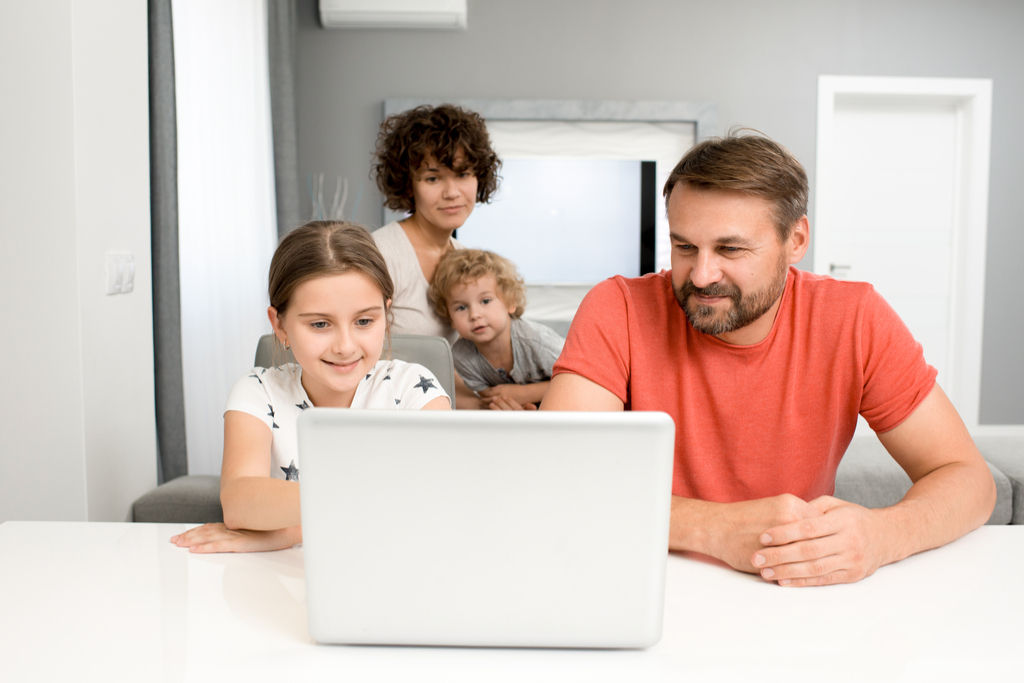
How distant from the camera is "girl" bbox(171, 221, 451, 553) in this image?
122 centimetres

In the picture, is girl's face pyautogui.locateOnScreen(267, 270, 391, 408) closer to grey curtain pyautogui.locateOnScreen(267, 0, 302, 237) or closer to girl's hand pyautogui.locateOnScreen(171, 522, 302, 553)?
girl's hand pyautogui.locateOnScreen(171, 522, 302, 553)

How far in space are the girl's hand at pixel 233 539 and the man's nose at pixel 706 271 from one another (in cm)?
67

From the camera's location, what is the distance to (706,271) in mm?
1156

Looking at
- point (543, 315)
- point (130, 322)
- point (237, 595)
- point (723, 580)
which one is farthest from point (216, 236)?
point (723, 580)

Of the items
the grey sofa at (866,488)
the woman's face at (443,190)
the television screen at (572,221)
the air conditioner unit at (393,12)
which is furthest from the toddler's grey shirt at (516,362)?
the air conditioner unit at (393,12)

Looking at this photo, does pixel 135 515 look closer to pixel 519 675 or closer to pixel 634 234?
pixel 519 675

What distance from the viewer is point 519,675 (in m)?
0.61

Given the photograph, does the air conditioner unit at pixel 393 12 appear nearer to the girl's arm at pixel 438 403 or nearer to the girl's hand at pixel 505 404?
the girl's hand at pixel 505 404

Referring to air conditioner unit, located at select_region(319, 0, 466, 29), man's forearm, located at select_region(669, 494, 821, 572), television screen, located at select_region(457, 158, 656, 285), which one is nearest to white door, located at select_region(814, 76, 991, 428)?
television screen, located at select_region(457, 158, 656, 285)

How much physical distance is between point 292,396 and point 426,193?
0.89m

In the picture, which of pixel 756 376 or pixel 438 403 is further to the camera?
pixel 438 403

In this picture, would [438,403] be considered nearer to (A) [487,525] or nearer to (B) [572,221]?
(A) [487,525]

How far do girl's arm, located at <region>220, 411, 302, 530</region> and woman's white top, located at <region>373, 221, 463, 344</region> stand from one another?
0.81 metres

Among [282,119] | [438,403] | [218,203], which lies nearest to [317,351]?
[438,403]
